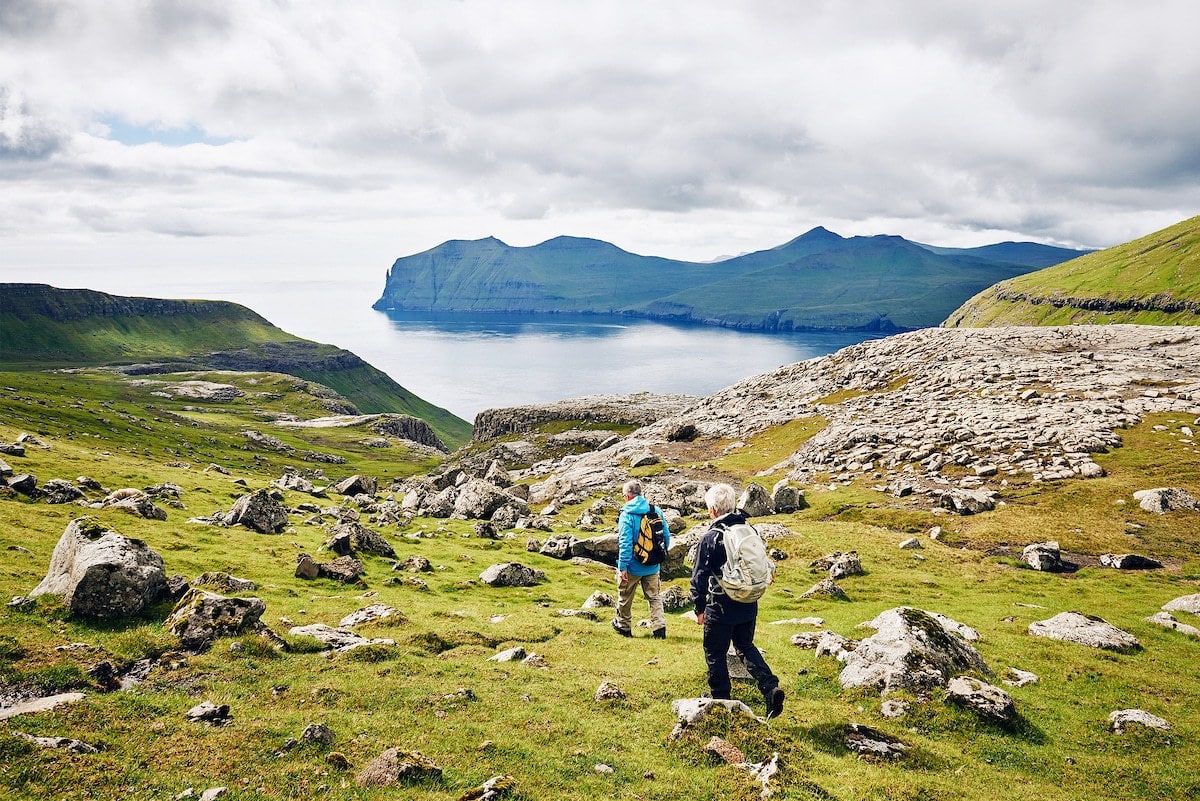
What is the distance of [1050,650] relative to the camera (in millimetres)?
19891

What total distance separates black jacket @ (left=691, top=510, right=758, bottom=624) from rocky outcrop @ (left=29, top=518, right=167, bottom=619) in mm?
14803

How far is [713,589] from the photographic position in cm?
1421

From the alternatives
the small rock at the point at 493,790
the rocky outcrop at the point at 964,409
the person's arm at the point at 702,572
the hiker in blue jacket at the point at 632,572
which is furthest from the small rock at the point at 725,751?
the rocky outcrop at the point at 964,409

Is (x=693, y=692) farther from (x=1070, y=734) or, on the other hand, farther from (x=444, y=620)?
Answer: (x=444, y=620)

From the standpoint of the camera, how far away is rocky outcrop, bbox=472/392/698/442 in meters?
148

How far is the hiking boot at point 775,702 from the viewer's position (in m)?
13.7

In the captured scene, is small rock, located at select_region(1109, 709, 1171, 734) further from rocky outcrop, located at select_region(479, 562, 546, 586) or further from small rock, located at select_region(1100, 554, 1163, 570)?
rocky outcrop, located at select_region(479, 562, 546, 586)

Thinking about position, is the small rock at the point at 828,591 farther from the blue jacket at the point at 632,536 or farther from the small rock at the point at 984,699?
the small rock at the point at 984,699

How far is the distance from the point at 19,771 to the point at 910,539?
38.5 metres

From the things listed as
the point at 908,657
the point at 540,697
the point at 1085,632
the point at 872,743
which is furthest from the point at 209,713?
the point at 1085,632

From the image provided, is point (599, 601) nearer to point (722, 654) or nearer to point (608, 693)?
point (608, 693)

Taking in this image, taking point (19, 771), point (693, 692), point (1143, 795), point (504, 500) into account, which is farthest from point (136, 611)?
point (504, 500)

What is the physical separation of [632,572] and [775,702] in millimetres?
7278

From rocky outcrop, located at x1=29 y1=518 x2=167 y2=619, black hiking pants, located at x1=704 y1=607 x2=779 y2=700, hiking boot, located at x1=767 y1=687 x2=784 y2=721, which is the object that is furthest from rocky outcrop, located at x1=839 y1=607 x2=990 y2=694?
rocky outcrop, located at x1=29 y1=518 x2=167 y2=619
